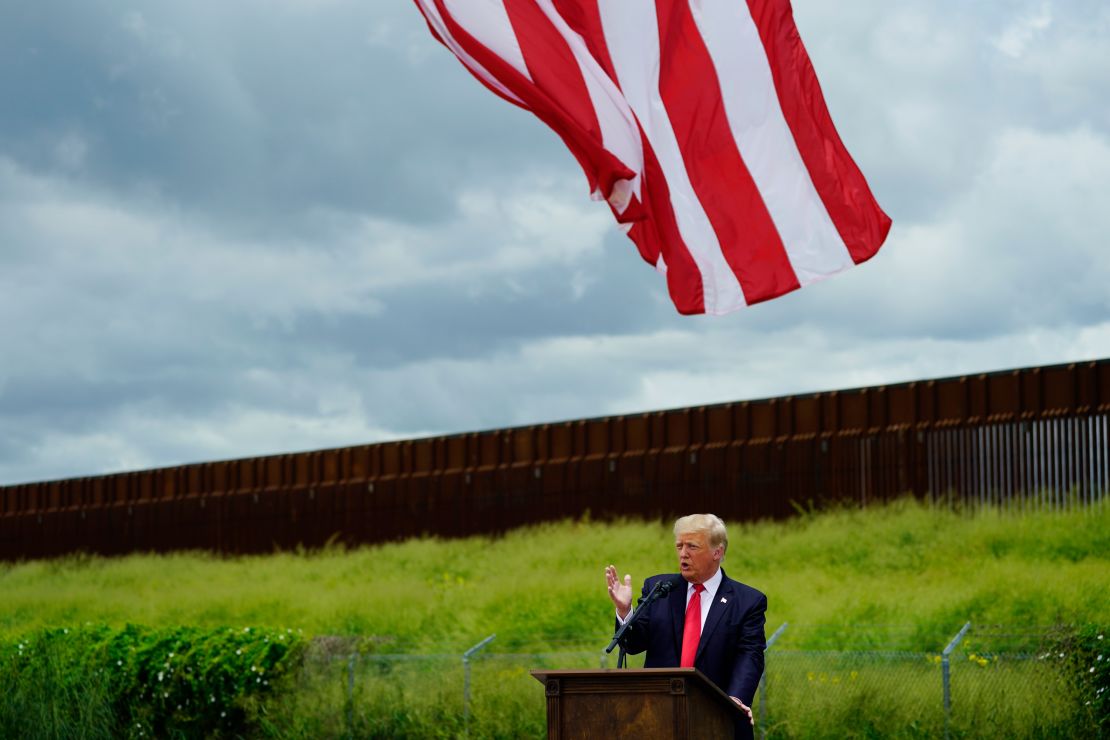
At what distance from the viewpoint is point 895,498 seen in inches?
866

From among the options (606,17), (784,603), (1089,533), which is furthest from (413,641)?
(606,17)

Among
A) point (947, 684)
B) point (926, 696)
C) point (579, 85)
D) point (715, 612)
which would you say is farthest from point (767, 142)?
point (926, 696)

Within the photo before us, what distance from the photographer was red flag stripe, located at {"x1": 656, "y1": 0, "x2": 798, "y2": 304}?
20.5ft

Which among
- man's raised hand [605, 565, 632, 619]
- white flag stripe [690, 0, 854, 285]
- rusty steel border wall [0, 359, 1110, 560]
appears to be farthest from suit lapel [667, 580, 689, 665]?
rusty steel border wall [0, 359, 1110, 560]

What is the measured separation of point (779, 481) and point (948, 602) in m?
8.03

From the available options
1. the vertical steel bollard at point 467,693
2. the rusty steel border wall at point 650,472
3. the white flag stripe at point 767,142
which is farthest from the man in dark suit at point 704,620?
the rusty steel border wall at point 650,472

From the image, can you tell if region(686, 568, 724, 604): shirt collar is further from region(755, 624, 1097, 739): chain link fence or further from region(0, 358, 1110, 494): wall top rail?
region(0, 358, 1110, 494): wall top rail

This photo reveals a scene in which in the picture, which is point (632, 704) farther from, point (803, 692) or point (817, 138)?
point (803, 692)

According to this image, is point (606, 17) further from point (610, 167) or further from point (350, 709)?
point (350, 709)

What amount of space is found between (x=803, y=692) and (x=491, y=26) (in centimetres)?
740

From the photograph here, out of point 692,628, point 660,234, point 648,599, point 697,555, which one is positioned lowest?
point 692,628

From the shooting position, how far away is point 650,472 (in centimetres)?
2492

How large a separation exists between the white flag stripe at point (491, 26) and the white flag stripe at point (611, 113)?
0.23m

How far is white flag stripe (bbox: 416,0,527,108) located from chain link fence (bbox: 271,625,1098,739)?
20.0 ft
